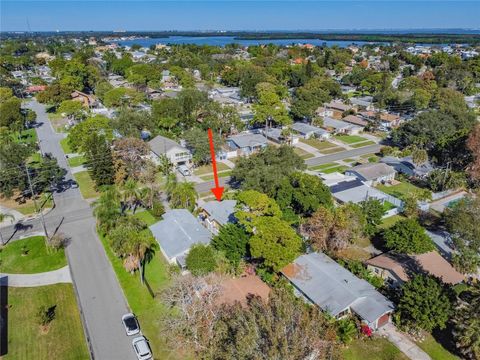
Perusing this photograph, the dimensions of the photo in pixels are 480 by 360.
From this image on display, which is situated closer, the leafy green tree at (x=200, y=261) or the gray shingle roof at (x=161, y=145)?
the leafy green tree at (x=200, y=261)

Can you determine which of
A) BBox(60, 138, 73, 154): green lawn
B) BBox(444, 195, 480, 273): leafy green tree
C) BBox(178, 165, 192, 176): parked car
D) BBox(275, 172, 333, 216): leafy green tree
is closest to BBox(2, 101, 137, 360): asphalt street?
BBox(178, 165, 192, 176): parked car

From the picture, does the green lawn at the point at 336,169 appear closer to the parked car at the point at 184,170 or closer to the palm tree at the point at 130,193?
the parked car at the point at 184,170

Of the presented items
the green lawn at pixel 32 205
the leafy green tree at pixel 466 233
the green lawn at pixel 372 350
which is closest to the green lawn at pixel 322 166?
the leafy green tree at pixel 466 233

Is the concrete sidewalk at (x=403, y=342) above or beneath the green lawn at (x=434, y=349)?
beneath

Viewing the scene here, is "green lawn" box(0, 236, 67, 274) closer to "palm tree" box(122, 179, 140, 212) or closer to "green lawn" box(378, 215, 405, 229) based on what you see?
"palm tree" box(122, 179, 140, 212)

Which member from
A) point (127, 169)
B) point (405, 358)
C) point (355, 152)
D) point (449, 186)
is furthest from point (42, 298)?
point (355, 152)

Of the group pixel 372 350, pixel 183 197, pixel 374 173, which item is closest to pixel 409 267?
pixel 372 350
